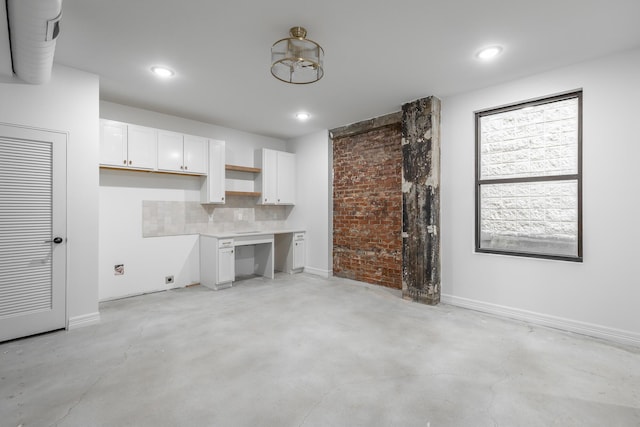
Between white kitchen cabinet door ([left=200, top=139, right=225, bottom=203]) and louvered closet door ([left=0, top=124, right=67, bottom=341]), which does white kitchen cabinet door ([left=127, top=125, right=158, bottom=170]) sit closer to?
white kitchen cabinet door ([left=200, top=139, right=225, bottom=203])

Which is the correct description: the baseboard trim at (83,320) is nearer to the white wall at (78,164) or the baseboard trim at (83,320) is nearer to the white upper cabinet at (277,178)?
the white wall at (78,164)

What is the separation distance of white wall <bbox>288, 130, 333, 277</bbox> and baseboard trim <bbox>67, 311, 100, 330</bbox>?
348 cm

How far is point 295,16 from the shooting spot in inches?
95.9

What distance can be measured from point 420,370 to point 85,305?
345 centimetres

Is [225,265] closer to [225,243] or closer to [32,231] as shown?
[225,243]

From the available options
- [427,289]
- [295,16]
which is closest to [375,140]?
[427,289]

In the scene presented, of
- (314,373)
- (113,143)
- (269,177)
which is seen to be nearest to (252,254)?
(269,177)

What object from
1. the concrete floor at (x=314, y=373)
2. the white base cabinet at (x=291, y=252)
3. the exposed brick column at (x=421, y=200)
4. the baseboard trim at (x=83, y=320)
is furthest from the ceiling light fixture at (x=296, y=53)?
the white base cabinet at (x=291, y=252)

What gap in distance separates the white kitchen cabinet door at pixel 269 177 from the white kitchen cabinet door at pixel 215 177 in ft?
2.71

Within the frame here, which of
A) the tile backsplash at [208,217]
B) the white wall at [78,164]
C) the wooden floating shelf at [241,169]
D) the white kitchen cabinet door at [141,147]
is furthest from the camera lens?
the wooden floating shelf at [241,169]

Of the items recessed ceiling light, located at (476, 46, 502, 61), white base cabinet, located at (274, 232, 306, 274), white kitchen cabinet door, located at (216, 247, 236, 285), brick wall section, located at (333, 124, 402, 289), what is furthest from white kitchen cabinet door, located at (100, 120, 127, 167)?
recessed ceiling light, located at (476, 46, 502, 61)

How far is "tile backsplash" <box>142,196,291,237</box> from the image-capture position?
183 inches

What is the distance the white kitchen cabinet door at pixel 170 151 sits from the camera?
14.6 ft

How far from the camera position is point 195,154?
4.84 meters
